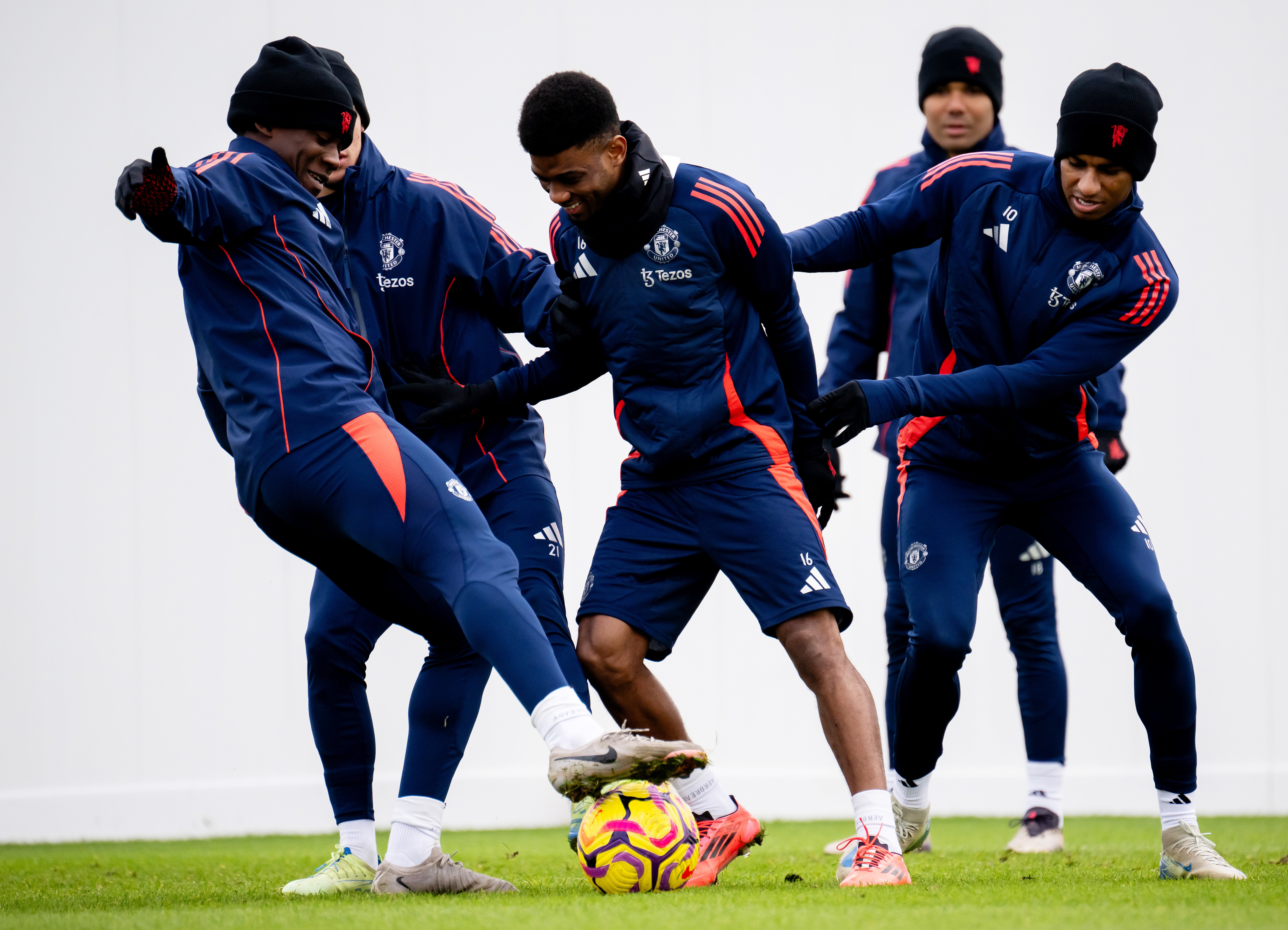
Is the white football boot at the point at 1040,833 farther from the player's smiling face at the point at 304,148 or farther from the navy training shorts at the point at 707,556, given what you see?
the player's smiling face at the point at 304,148

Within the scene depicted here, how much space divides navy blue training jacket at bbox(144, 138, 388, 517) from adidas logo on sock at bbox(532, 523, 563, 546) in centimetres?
72

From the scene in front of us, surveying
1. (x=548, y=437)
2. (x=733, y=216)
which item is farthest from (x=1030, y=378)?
(x=548, y=437)

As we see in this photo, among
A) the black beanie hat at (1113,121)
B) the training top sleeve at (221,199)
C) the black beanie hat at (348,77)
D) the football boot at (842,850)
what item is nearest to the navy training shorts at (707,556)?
the football boot at (842,850)

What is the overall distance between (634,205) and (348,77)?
1080mm

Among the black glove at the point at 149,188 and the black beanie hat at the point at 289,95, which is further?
the black beanie hat at the point at 289,95

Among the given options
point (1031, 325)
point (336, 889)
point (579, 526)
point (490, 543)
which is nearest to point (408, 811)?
point (336, 889)

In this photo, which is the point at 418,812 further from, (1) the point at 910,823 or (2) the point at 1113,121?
(2) the point at 1113,121

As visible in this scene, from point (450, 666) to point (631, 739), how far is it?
0.94 meters

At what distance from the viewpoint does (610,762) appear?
250 cm

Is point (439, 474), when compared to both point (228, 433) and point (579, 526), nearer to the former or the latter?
point (228, 433)

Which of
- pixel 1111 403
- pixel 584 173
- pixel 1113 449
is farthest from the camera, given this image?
pixel 1113 449

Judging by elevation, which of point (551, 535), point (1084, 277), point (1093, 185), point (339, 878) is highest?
point (1093, 185)

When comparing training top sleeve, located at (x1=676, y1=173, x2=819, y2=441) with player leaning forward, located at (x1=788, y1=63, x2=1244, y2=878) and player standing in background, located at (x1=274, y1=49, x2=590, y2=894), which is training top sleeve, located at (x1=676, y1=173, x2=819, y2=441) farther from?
player standing in background, located at (x1=274, y1=49, x2=590, y2=894)

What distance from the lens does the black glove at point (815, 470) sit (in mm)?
3592
